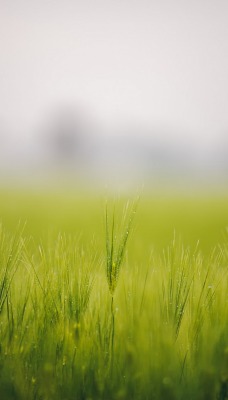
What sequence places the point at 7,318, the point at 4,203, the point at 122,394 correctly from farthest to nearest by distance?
the point at 4,203 → the point at 7,318 → the point at 122,394

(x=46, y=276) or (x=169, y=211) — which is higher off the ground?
(x=46, y=276)

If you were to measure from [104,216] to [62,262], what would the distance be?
0.39 ft

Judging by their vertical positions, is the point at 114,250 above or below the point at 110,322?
above

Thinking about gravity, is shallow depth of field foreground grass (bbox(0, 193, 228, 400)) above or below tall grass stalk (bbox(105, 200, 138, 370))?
below

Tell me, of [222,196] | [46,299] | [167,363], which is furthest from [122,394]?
[222,196]

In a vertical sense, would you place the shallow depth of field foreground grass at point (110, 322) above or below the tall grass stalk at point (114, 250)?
below

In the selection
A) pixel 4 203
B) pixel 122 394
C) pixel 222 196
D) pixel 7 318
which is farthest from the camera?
pixel 4 203

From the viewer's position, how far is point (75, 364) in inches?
32.6

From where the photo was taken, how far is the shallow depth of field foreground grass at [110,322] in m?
0.80

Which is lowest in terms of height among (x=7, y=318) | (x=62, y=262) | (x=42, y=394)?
(x=42, y=394)

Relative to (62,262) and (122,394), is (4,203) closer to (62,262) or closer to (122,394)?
(62,262)

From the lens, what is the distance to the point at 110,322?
2.85ft

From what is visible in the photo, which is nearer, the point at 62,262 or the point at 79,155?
the point at 62,262

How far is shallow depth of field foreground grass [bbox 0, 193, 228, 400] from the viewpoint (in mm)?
801
